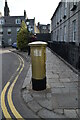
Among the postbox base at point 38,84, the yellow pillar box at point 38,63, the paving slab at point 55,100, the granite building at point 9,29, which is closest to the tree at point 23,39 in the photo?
the paving slab at point 55,100

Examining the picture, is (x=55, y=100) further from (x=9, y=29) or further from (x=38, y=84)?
(x=9, y=29)

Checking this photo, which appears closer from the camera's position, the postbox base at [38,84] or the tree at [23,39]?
the postbox base at [38,84]

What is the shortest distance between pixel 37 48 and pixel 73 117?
8.51ft

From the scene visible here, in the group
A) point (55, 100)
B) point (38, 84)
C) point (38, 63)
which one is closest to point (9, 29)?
point (38, 63)

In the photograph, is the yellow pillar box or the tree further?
the tree

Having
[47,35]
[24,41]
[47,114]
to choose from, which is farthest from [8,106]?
[47,35]

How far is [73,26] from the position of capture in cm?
1472

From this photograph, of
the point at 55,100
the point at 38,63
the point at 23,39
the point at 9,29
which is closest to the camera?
the point at 55,100

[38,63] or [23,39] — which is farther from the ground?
[23,39]

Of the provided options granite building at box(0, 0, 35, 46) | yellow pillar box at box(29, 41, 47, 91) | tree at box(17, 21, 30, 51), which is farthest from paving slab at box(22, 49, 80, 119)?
granite building at box(0, 0, 35, 46)

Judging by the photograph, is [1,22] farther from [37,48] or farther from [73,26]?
[37,48]

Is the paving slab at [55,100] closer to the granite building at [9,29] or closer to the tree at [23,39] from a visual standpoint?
the tree at [23,39]

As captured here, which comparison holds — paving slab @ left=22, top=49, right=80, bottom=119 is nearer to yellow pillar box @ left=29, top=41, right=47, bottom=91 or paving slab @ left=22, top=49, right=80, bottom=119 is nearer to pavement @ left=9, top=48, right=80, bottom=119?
pavement @ left=9, top=48, right=80, bottom=119

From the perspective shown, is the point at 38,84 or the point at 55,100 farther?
the point at 38,84
